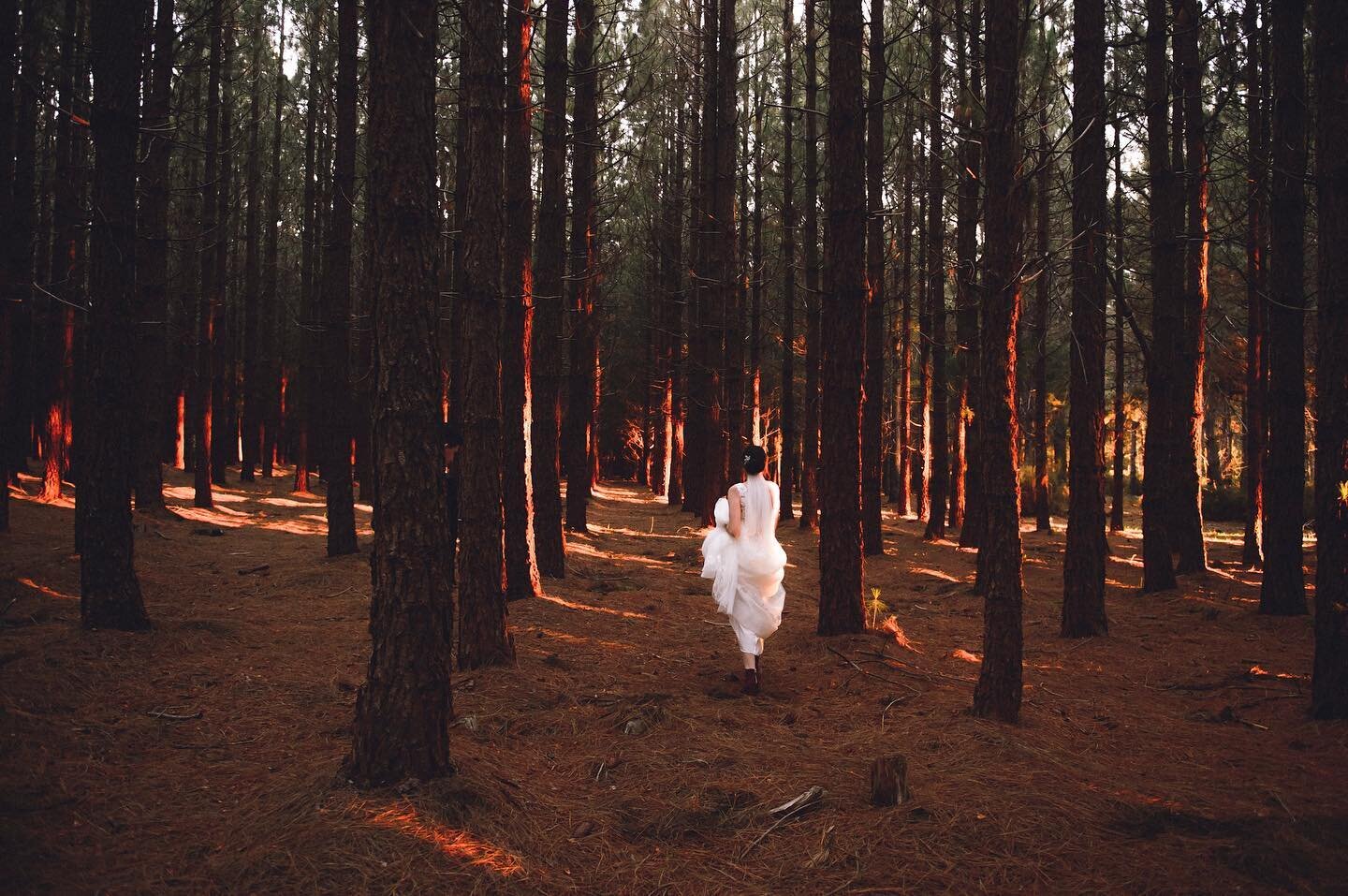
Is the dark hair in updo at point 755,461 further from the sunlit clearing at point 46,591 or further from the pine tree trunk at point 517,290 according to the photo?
the sunlit clearing at point 46,591

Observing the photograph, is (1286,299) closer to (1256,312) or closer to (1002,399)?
(1256,312)

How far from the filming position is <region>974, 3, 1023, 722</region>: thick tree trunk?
5480mm

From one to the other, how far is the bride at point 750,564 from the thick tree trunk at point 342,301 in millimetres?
7676

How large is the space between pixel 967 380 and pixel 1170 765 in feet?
42.9

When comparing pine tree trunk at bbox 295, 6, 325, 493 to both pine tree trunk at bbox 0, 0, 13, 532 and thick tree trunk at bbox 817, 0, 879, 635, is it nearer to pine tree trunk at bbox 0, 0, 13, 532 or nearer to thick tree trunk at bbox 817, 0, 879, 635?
pine tree trunk at bbox 0, 0, 13, 532

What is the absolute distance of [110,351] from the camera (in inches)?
275

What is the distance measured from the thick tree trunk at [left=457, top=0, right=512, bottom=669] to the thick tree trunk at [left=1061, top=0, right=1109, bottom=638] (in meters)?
5.86

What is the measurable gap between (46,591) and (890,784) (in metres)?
9.08

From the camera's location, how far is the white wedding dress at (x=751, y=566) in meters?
6.84

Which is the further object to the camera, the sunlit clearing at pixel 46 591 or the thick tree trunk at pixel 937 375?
the thick tree trunk at pixel 937 375

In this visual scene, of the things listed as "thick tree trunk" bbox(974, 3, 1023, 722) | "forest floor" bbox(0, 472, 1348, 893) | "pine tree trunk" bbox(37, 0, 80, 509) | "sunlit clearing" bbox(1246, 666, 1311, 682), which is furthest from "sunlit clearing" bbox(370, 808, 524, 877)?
"pine tree trunk" bbox(37, 0, 80, 509)

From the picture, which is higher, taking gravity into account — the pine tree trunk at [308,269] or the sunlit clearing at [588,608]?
the pine tree trunk at [308,269]

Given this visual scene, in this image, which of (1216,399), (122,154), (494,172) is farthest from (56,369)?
(1216,399)

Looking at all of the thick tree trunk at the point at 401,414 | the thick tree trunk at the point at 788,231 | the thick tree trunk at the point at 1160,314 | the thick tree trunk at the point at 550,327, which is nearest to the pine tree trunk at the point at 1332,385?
the thick tree trunk at the point at 1160,314
